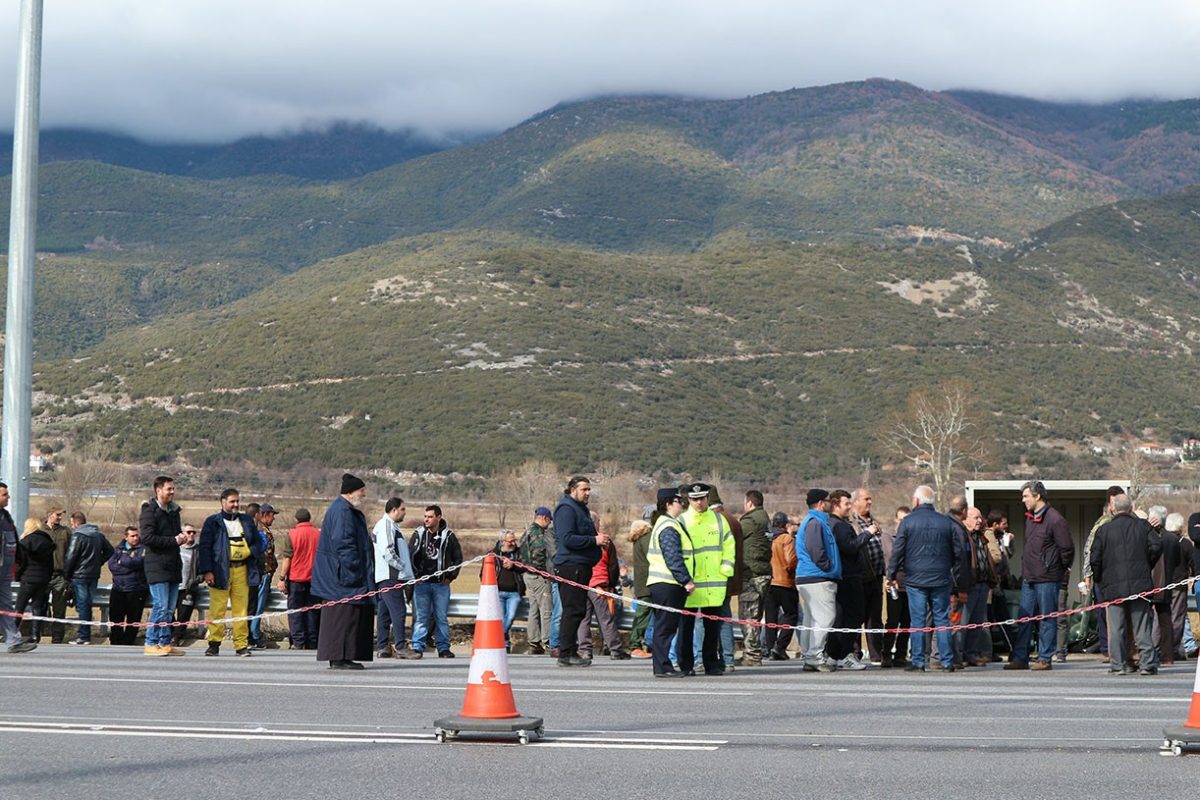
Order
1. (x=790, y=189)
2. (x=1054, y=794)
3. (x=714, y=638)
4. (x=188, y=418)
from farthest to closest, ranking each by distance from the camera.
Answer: (x=790, y=189)
(x=188, y=418)
(x=714, y=638)
(x=1054, y=794)

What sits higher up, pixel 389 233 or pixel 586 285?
pixel 389 233

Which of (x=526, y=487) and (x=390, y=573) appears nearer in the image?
(x=390, y=573)

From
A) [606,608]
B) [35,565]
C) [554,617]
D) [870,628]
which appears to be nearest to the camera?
[870,628]

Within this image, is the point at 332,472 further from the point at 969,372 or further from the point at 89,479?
the point at 969,372

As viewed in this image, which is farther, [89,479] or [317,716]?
[89,479]

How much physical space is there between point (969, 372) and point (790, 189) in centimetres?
9345

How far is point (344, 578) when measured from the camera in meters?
16.6

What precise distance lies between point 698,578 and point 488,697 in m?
5.80

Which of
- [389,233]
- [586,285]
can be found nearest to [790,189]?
[389,233]

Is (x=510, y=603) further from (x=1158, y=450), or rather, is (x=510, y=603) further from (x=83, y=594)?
(x=1158, y=450)

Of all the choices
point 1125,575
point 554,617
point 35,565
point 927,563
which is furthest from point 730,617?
point 35,565

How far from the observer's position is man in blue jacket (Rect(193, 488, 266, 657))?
18266 mm

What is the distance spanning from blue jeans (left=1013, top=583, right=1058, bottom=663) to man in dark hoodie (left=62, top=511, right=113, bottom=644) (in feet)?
37.0

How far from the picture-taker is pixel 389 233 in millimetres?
189625
